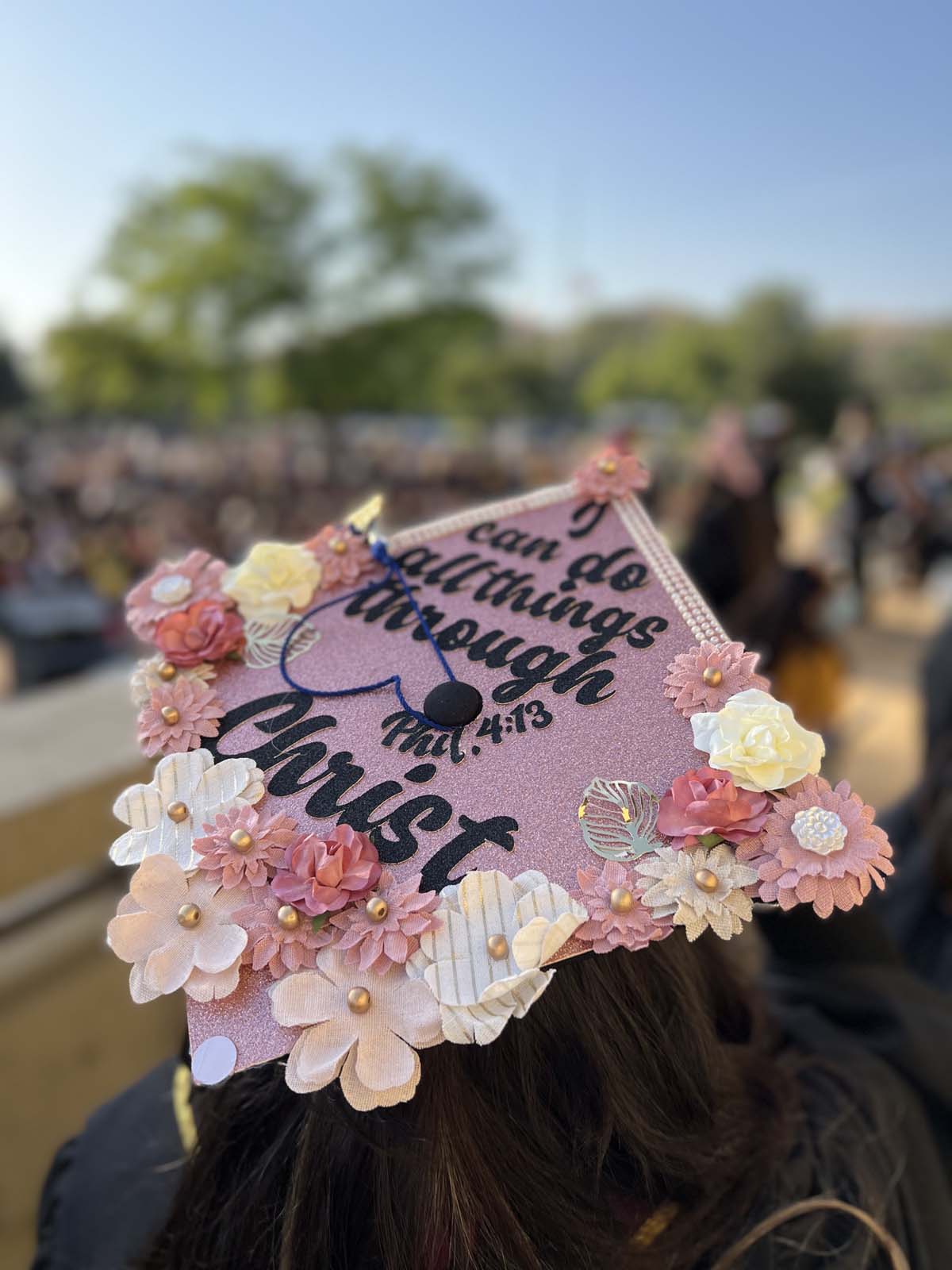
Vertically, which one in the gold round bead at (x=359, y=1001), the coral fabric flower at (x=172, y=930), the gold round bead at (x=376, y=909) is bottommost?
the gold round bead at (x=359, y=1001)

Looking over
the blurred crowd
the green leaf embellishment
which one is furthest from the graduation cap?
the blurred crowd

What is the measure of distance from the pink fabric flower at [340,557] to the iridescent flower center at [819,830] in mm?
499

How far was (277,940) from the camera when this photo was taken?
617mm

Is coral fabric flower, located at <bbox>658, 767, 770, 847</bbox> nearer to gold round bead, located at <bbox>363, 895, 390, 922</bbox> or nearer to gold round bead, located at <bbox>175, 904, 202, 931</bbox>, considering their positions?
gold round bead, located at <bbox>363, 895, 390, 922</bbox>

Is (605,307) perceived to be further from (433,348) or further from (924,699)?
(924,699)

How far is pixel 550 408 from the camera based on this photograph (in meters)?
34.7

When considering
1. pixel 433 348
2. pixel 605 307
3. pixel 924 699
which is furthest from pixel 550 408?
pixel 924 699

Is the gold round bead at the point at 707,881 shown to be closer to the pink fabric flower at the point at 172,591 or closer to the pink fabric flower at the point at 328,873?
the pink fabric flower at the point at 328,873

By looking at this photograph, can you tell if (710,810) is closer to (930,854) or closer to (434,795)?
(434,795)

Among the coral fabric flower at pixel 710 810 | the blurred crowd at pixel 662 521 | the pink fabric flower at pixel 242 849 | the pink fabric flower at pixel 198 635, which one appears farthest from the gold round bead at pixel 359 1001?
the blurred crowd at pixel 662 521

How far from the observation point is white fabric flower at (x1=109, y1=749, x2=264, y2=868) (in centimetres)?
67

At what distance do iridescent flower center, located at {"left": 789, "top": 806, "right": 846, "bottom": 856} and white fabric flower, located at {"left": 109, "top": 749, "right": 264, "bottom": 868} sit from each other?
1.37ft

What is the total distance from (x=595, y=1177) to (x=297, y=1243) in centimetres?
24

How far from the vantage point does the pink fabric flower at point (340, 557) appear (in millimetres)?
897
